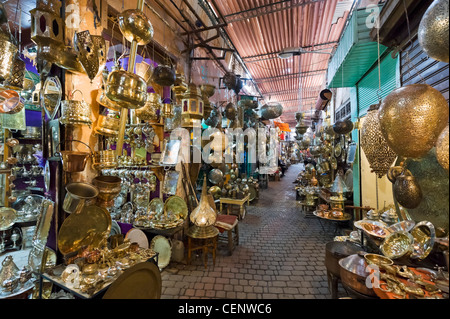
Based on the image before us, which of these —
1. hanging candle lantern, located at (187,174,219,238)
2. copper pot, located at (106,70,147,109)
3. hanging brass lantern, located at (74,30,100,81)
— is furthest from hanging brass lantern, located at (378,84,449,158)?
hanging candle lantern, located at (187,174,219,238)

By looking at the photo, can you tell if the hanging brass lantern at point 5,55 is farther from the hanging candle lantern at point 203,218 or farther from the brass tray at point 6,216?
the hanging candle lantern at point 203,218

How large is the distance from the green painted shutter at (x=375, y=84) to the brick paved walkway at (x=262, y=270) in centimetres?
287

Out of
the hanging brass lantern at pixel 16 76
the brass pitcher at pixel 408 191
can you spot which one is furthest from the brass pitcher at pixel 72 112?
the brass pitcher at pixel 408 191

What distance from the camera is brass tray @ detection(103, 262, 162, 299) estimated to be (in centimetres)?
145

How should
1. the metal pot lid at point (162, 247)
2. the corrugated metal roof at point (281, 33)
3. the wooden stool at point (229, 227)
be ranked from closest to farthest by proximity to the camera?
1. the metal pot lid at point (162, 247)
2. the wooden stool at point (229, 227)
3. the corrugated metal roof at point (281, 33)

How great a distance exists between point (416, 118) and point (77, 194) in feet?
8.31

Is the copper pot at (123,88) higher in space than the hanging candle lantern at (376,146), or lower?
higher

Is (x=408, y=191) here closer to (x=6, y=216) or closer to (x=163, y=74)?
(x=163, y=74)

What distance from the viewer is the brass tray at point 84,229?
69.1 inches

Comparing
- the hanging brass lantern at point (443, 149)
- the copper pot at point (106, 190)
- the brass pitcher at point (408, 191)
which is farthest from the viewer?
the copper pot at point (106, 190)

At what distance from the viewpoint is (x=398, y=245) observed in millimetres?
1655

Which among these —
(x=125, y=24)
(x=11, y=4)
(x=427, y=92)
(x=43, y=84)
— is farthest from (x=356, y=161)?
(x=11, y=4)

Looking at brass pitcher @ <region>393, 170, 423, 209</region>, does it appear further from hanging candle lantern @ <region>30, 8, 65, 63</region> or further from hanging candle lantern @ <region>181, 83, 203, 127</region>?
hanging candle lantern @ <region>30, 8, 65, 63</region>

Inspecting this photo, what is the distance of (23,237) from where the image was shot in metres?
3.50
